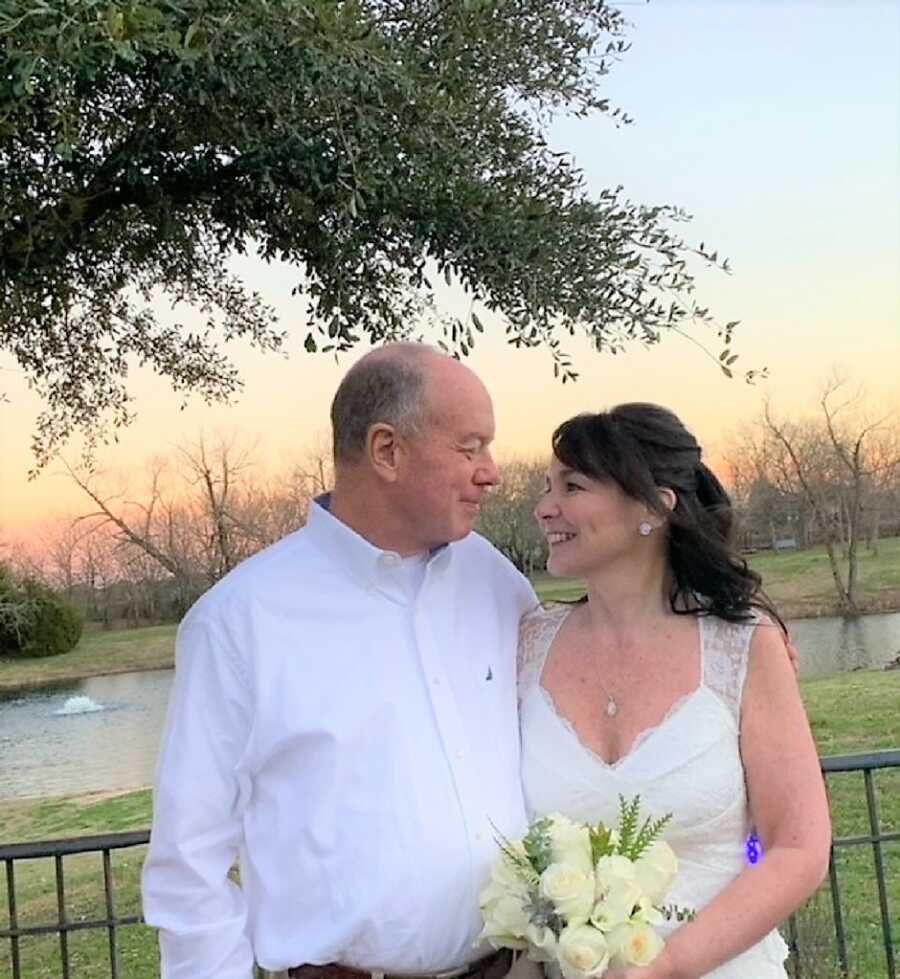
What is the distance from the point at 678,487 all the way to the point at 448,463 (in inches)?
17.8

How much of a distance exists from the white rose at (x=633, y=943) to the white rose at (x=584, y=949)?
0.05ft

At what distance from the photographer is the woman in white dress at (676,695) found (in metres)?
1.83

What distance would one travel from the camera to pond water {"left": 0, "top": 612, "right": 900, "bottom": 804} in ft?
39.5

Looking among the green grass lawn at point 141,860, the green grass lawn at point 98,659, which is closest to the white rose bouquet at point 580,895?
the green grass lawn at point 141,860

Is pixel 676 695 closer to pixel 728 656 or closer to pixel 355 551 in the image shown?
pixel 728 656

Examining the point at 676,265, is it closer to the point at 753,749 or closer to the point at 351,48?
the point at 351,48

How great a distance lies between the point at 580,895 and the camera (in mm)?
1569

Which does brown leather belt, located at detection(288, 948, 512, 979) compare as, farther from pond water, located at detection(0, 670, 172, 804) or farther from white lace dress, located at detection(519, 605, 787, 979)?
pond water, located at detection(0, 670, 172, 804)

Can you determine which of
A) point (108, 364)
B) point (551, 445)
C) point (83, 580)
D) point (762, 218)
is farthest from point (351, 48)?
point (83, 580)

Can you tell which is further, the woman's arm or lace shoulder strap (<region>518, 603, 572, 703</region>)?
lace shoulder strap (<region>518, 603, 572, 703</region>)

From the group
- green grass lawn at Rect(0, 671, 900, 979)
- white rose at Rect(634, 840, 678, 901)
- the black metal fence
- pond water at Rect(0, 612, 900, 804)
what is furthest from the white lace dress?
pond water at Rect(0, 612, 900, 804)

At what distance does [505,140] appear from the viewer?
3.09 meters

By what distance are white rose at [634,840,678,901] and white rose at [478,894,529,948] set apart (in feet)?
0.60

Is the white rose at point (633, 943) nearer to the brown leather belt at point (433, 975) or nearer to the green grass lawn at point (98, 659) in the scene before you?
the brown leather belt at point (433, 975)
